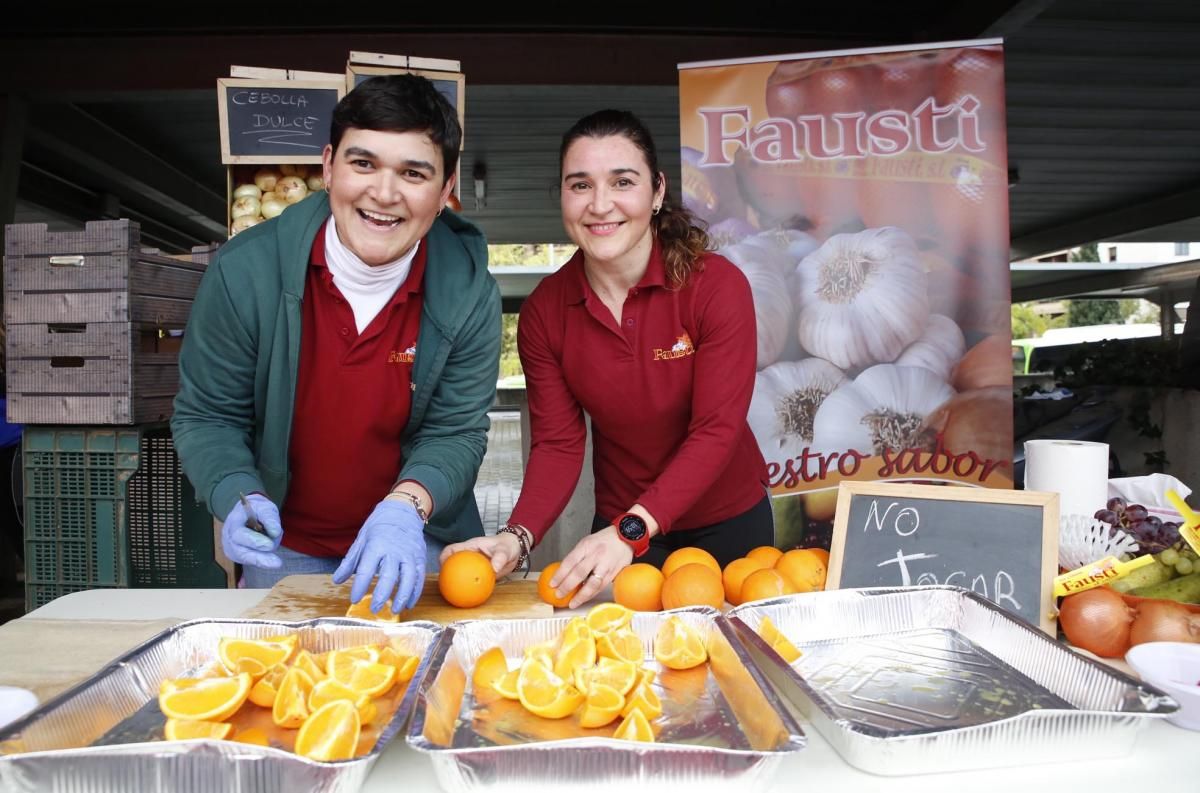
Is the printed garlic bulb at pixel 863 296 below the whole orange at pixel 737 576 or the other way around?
the other way around

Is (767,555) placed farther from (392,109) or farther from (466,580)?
(392,109)

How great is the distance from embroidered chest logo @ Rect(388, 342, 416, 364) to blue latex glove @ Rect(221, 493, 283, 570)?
54 centimetres

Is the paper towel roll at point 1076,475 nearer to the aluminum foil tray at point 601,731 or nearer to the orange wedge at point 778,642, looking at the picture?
the orange wedge at point 778,642

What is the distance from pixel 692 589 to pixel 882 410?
245cm

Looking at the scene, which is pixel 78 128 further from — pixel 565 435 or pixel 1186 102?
pixel 1186 102

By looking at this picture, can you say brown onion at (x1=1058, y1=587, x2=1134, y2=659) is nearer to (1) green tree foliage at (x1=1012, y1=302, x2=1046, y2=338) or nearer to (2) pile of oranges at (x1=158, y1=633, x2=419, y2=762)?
(2) pile of oranges at (x1=158, y1=633, x2=419, y2=762)

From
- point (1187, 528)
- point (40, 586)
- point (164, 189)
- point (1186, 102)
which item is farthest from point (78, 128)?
point (1186, 102)

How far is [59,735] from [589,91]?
16.0ft

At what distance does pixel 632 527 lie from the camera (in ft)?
6.51

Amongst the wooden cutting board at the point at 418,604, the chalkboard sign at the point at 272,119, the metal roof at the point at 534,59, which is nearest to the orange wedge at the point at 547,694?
the wooden cutting board at the point at 418,604

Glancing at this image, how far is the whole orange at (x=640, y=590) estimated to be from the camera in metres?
1.75

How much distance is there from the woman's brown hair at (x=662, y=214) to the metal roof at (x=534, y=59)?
290 centimetres

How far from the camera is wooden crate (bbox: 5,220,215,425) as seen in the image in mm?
3354

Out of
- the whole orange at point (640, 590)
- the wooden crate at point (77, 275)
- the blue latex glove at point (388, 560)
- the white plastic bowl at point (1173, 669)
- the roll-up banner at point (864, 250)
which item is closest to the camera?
the white plastic bowl at point (1173, 669)
